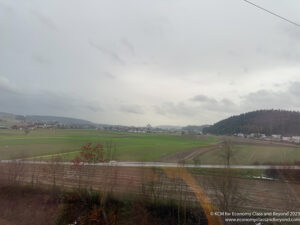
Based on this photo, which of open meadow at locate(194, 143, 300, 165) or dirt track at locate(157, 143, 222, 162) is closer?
open meadow at locate(194, 143, 300, 165)

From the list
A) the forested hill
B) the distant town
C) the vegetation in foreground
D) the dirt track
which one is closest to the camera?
the vegetation in foreground

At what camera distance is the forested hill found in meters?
10.4

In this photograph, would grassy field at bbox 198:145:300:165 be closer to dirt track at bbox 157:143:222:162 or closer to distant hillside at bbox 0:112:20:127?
dirt track at bbox 157:143:222:162

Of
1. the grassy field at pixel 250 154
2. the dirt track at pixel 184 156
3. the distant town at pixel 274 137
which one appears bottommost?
the dirt track at pixel 184 156

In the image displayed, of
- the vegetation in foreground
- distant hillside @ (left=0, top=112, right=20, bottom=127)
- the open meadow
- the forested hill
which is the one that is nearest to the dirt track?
the open meadow

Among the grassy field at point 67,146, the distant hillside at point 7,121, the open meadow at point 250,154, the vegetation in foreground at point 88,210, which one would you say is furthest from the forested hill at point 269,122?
the distant hillside at point 7,121

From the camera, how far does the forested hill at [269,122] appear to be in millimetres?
10352

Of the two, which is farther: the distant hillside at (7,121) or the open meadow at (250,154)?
the distant hillside at (7,121)

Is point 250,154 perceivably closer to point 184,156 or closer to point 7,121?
point 184,156

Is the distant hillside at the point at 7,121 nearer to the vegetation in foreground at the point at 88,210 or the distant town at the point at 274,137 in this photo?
the vegetation in foreground at the point at 88,210

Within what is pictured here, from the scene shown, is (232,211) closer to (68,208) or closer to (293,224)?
(293,224)

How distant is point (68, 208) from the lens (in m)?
8.44

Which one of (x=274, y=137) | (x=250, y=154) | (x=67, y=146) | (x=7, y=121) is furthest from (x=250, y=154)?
(x=7, y=121)

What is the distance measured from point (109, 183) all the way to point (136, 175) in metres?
1.51
